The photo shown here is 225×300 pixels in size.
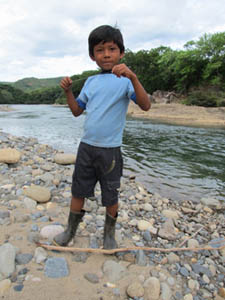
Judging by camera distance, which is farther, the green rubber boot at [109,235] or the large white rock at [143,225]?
the large white rock at [143,225]

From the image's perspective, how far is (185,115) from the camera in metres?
25.0

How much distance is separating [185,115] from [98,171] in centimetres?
2488

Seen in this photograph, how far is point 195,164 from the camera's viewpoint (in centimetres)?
743

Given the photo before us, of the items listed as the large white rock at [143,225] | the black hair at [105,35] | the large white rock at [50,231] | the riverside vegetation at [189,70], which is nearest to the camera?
the black hair at [105,35]

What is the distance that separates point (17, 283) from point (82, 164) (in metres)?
1.00

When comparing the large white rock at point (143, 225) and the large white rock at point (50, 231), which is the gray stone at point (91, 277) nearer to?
the large white rock at point (50, 231)

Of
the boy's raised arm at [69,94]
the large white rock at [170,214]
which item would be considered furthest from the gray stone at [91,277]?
the large white rock at [170,214]

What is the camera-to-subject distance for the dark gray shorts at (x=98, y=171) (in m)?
1.88

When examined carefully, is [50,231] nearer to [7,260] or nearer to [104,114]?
[7,260]

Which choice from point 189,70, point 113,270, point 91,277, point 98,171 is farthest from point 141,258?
point 189,70

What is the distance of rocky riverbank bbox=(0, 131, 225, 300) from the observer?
5.42 ft

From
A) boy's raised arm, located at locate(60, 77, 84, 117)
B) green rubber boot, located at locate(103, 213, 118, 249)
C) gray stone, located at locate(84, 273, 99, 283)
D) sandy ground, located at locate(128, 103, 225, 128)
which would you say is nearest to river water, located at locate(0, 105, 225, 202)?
green rubber boot, located at locate(103, 213, 118, 249)

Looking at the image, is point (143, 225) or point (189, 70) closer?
point (143, 225)

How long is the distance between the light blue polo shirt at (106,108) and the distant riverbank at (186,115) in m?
20.2
